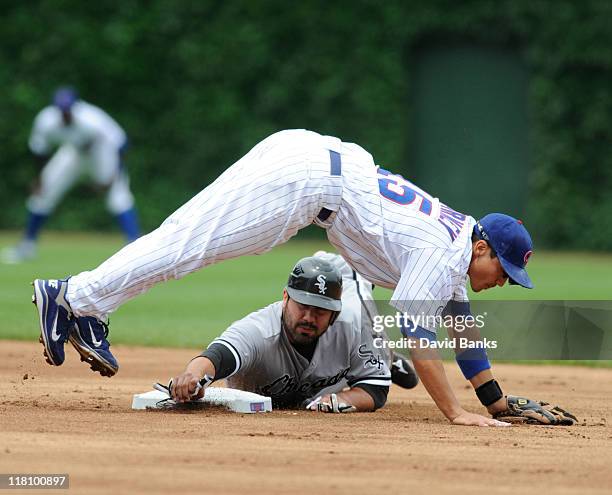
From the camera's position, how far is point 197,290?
12.7 meters

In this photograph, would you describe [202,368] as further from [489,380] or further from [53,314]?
[489,380]

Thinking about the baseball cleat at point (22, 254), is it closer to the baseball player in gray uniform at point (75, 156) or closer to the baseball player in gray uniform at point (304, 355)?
the baseball player in gray uniform at point (75, 156)

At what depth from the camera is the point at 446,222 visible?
526 centimetres

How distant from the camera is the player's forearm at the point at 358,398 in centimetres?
564

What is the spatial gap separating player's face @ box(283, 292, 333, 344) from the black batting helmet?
0.04 metres

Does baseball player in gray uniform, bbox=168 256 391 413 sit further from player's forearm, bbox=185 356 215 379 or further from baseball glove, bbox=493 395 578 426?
baseball glove, bbox=493 395 578 426

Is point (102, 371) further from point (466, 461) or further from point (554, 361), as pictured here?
point (554, 361)

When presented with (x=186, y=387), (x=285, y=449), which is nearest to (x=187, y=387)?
(x=186, y=387)

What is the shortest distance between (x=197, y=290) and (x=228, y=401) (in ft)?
24.0

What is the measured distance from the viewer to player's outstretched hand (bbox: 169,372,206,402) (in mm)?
5164

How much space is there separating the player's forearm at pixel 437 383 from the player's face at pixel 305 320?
0.54 m

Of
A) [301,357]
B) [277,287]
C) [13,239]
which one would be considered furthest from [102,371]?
[13,239]

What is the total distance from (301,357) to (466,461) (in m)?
1.57

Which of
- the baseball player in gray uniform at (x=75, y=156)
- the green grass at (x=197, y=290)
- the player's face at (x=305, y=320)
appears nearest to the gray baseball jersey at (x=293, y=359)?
the player's face at (x=305, y=320)
